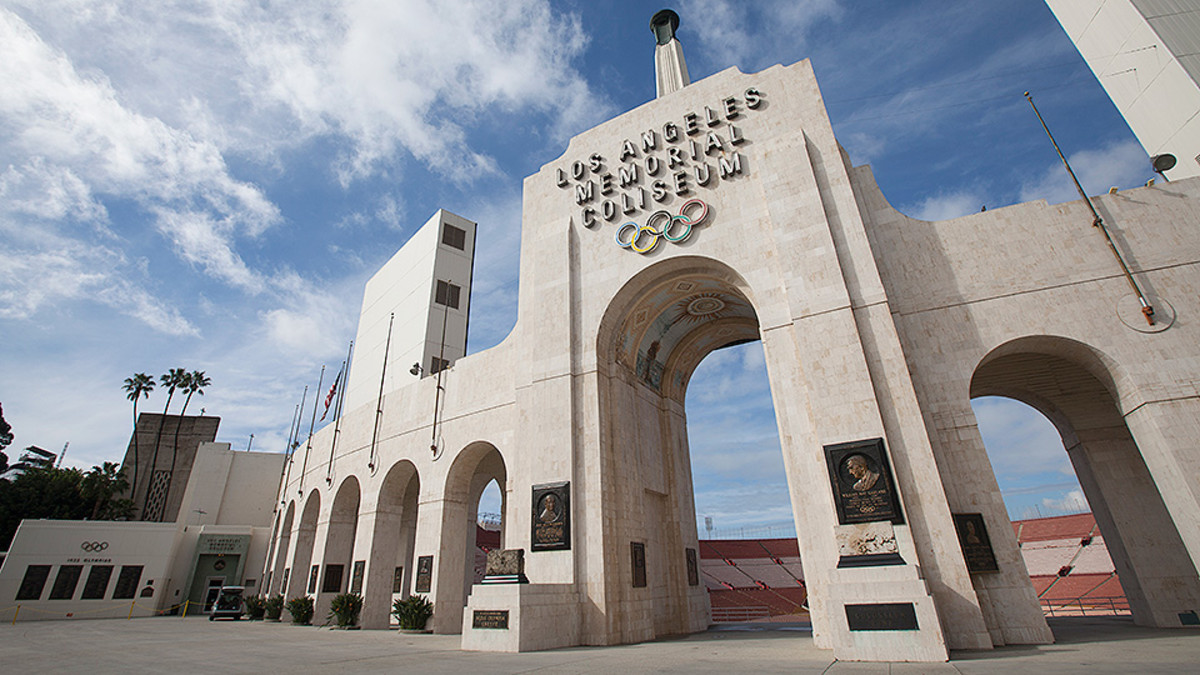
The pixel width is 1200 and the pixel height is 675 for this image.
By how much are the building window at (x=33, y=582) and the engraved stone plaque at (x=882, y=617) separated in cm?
4064

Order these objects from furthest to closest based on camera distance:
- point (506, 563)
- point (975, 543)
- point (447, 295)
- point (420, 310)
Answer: point (447, 295) → point (420, 310) → point (506, 563) → point (975, 543)

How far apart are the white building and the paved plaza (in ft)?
46.2

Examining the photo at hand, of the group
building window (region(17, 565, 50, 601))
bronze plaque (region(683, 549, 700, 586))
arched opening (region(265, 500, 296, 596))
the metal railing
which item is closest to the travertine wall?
bronze plaque (region(683, 549, 700, 586))

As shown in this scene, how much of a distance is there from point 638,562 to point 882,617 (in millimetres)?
6904

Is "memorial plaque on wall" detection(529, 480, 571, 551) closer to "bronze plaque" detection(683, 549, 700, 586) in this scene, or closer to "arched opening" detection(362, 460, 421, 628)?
"bronze plaque" detection(683, 549, 700, 586)

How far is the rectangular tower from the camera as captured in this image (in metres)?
29.9

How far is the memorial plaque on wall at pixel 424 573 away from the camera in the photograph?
17953 millimetres

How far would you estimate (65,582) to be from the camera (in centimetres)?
2992

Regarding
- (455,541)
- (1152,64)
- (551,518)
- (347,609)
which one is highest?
(1152,64)

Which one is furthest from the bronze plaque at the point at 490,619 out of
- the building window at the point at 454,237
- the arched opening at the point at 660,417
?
the building window at the point at 454,237

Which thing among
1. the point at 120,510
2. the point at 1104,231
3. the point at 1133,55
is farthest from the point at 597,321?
the point at 120,510

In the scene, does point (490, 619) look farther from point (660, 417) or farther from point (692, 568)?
point (660, 417)

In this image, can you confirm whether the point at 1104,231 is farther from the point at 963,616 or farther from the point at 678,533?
the point at 678,533

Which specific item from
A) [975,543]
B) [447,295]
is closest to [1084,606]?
[975,543]
